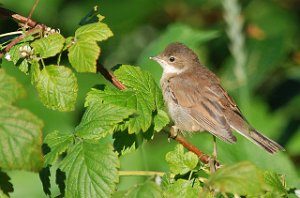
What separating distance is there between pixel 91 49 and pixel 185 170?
2.35 ft

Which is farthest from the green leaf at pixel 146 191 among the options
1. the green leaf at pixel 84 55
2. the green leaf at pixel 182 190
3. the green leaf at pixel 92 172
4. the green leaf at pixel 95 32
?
the green leaf at pixel 95 32

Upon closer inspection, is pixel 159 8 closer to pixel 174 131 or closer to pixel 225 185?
pixel 174 131

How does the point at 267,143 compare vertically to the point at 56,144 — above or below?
below

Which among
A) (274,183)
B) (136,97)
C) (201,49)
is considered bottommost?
(201,49)

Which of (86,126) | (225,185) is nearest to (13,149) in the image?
(86,126)

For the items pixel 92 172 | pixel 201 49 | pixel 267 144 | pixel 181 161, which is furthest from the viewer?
pixel 201 49

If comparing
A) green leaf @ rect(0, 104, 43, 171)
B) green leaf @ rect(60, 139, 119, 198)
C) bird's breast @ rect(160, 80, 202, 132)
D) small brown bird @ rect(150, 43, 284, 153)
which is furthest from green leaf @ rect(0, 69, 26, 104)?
bird's breast @ rect(160, 80, 202, 132)

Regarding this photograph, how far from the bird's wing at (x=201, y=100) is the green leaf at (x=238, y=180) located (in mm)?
2037

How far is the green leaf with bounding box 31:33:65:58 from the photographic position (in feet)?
9.25

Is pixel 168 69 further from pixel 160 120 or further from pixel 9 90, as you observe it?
pixel 9 90

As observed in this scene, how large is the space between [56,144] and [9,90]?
0.50 m

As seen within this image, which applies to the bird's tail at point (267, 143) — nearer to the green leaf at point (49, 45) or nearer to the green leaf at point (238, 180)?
the green leaf at point (238, 180)

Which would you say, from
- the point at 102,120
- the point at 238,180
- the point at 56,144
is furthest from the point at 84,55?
the point at 238,180

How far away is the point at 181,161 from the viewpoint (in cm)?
299
